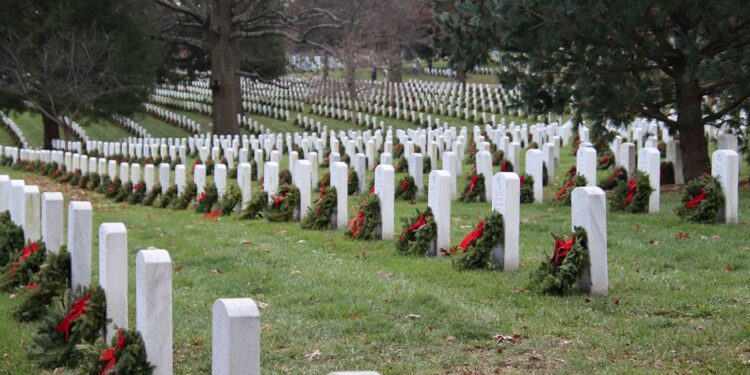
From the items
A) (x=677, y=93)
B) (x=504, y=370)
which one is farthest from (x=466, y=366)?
(x=677, y=93)

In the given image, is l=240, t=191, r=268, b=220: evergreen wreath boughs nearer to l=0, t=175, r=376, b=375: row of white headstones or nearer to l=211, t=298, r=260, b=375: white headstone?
l=0, t=175, r=376, b=375: row of white headstones

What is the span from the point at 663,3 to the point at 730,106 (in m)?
2.47

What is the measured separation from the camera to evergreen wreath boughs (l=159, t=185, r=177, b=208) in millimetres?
17781

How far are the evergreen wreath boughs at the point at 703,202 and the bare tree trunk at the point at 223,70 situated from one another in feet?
82.0

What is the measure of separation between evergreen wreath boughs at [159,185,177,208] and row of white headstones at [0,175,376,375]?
9.44m

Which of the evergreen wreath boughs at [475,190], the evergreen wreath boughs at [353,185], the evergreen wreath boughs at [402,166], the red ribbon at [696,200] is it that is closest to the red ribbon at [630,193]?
the red ribbon at [696,200]

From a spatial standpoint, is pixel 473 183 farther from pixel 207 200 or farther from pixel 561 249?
pixel 561 249

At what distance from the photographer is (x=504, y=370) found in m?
5.99

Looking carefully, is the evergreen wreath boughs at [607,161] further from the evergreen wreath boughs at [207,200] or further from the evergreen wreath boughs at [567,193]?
the evergreen wreath boughs at [207,200]

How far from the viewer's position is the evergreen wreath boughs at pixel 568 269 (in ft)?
25.6

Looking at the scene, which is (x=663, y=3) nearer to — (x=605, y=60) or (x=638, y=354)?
(x=605, y=60)

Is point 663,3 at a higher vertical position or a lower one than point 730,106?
higher

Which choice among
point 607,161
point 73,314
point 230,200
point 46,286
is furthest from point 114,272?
point 607,161

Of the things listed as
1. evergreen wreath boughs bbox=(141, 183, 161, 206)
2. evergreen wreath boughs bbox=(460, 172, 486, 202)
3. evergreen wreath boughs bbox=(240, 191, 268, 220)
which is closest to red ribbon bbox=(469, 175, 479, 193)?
evergreen wreath boughs bbox=(460, 172, 486, 202)
